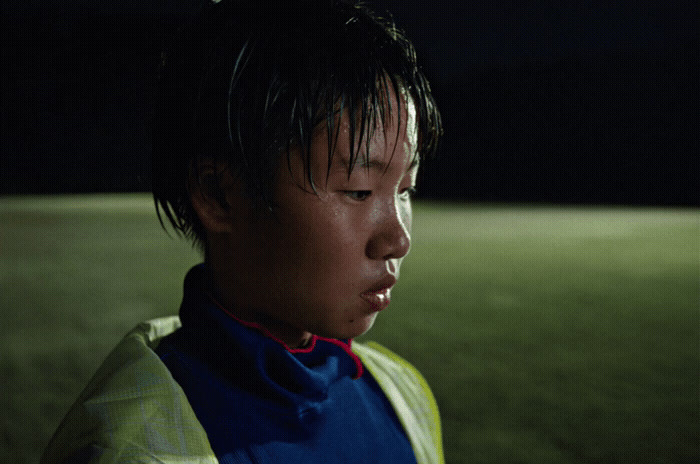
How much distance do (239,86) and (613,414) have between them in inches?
56.2

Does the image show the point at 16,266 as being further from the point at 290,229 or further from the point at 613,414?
the point at 290,229

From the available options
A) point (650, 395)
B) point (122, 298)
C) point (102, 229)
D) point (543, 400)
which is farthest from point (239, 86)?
point (102, 229)

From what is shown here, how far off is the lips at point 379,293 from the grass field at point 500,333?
94 centimetres

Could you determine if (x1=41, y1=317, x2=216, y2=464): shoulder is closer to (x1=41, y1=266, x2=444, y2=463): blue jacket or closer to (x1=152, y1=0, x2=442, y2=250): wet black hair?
(x1=41, y1=266, x2=444, y2=463): blue jacket

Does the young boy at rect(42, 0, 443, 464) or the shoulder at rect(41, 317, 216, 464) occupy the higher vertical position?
the young boy at rect(42, 0, 443, 464)

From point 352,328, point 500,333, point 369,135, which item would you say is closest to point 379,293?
point 352,328

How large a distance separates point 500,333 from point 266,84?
188 cm

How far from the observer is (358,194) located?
0.50 metres

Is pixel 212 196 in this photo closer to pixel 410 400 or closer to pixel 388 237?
pixel 388 237

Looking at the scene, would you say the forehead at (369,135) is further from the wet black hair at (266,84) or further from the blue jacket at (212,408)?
the blue jacket at (212,408)

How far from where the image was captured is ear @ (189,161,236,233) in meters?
0.52

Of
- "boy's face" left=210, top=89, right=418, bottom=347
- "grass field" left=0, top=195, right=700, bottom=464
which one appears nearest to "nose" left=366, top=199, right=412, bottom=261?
"boy's face" left=210, top=89, right=418, bottom=347

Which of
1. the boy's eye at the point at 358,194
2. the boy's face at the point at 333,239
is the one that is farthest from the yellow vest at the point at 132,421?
the boy's eye at the point at 358,194

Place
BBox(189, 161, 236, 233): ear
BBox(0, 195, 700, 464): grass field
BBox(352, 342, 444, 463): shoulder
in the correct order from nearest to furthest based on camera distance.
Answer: BBox(189, 161, 236, 233): ear < BBox(352, 342, 444, 463): shoulder < BBox(0, 195, 700, 464): grass field
